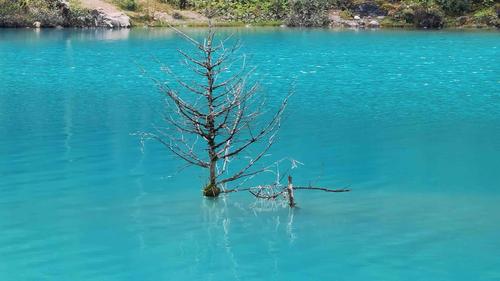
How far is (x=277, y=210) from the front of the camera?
23.8 m

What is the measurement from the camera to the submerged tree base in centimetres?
2520

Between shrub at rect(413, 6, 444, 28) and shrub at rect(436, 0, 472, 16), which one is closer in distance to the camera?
shrub at rect(413, 6, 444, 28)

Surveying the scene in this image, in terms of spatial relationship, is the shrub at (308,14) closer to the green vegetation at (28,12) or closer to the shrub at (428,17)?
the shrub at (428,17)

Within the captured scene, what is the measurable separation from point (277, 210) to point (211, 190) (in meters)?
2.66

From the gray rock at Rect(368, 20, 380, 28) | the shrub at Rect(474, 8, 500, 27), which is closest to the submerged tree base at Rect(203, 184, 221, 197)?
the gray rock at Rect(368, 20, 380, 28)

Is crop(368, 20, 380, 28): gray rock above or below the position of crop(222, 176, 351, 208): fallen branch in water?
above

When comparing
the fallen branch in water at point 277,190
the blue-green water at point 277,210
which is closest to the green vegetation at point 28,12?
the blue-green water at point 277,210

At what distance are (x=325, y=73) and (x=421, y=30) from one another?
49.9 metres

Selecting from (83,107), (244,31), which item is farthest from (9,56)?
(244,31)

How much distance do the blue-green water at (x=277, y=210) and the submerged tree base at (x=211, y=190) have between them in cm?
48

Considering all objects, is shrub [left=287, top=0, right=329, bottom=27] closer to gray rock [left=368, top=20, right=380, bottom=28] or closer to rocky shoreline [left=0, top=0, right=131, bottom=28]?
gray rock [left=368, top=20, right=380, bottom=28]

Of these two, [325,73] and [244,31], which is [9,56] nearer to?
[325,73]

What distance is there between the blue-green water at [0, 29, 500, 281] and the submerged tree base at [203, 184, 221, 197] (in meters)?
0.48

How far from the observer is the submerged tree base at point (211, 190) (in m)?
25.2
